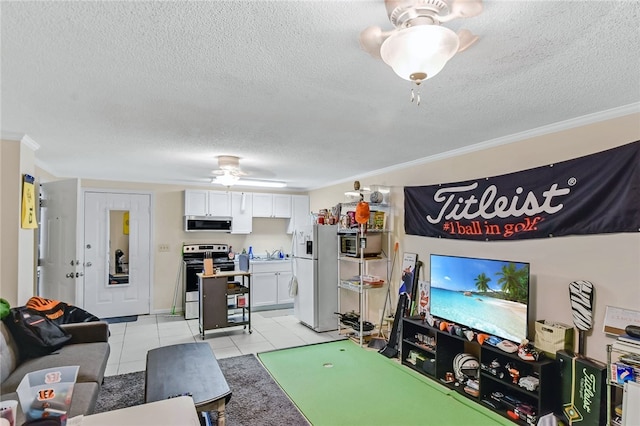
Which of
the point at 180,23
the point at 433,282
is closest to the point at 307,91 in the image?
the point at 180,23

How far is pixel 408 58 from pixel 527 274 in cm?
233

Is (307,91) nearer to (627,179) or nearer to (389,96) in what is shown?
(389,96)

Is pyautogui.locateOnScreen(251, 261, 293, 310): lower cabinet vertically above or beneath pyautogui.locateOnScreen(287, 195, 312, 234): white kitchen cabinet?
beneath

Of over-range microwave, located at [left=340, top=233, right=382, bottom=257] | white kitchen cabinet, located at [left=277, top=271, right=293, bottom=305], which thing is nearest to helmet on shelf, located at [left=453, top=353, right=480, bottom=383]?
over-range microwave, located at [left=340, top=233, right=382, bottom=257]

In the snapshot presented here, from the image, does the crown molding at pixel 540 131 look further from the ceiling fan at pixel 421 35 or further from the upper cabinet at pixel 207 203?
the upper cabinet at pixel 207 203

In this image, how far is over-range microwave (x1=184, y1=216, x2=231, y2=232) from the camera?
6.32 m

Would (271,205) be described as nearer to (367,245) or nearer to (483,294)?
(367,245)

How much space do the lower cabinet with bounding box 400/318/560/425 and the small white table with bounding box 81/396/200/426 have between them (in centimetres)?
251

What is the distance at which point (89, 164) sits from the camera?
4.63 metres

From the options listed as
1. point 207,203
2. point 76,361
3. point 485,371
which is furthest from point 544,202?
point 207,203

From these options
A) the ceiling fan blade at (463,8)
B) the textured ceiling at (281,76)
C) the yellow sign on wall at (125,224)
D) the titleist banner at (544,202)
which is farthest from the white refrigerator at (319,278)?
the ceiling fan blade at (463,8)

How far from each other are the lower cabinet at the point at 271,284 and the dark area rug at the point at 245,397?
267cm

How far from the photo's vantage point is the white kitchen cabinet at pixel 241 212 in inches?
263

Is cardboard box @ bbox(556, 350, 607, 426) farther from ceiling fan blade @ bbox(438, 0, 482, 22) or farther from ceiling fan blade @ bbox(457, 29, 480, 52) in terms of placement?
ceiling fan blade @ bbox(438, 0, 482, 22)
